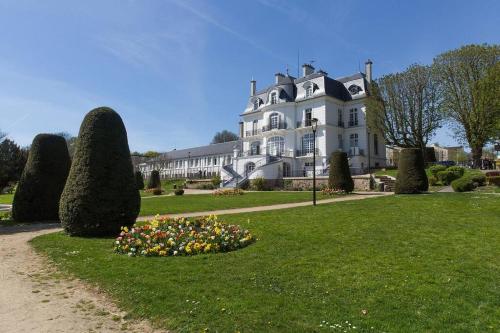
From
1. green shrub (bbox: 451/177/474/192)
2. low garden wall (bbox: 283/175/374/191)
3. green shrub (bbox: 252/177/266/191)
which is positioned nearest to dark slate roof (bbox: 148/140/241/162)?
green shrub (bbox: 252/177/266/191)

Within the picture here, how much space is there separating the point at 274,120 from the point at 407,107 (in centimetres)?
1517

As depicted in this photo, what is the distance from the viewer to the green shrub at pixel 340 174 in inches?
922

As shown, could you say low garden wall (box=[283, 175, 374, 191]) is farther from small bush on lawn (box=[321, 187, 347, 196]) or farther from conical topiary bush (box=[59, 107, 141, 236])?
conical topiary bush (box=[59, 107, 141, 236])

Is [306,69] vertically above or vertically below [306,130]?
above

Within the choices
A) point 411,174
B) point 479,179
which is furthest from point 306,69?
point 411,174

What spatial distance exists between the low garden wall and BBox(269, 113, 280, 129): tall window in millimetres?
11411

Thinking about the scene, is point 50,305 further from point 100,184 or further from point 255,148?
point 255,148

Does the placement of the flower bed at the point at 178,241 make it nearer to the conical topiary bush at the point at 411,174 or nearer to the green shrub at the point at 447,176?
the conical topiary bush at the point at 411,174

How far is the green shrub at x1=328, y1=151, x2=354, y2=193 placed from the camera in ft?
76.8

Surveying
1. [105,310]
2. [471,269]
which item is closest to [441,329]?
[471,269]

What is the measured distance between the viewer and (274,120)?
1766 inches

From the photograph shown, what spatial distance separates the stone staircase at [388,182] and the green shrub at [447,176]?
2.97 m

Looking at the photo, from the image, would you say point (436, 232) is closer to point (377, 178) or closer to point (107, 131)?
point (107, 131)

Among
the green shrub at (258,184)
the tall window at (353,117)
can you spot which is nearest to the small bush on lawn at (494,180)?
the green shrub at (258,184)
